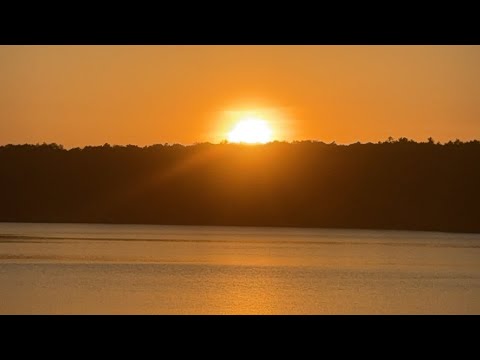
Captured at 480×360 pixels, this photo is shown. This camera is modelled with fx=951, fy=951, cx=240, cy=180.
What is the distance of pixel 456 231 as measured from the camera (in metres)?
107

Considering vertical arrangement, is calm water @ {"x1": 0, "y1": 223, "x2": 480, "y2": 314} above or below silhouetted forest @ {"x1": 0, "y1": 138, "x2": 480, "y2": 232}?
below

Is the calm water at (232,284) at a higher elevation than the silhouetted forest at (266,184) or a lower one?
lower

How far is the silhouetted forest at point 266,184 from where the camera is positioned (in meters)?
106

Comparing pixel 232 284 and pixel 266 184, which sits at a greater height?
pixel 266 184

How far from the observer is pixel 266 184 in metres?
107

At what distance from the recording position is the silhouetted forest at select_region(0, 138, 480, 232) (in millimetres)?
106062

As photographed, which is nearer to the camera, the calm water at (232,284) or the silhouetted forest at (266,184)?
the calm water at (232,284)

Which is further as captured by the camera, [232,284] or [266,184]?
[266,184]

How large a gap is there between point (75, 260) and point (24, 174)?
69037 millimetres
